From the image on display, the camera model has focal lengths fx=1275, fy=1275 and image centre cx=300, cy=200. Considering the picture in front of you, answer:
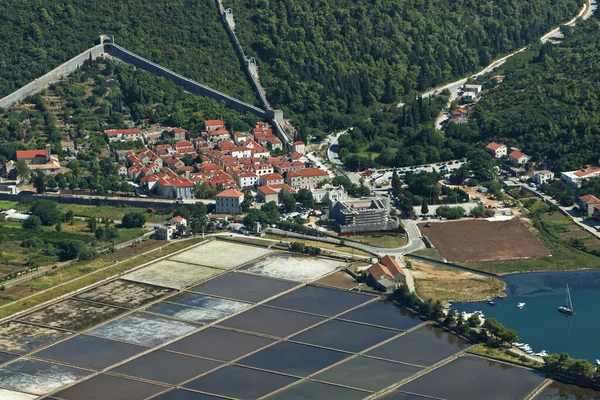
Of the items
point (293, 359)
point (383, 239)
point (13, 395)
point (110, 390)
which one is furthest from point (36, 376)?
point (383, 239)

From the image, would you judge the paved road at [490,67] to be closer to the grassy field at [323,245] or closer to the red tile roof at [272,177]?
the red tile roof at [272,177]

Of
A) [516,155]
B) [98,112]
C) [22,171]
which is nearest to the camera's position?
[22,171]

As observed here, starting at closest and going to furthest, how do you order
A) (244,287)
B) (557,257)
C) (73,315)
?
(73,315) < (244,287) < (557,257)

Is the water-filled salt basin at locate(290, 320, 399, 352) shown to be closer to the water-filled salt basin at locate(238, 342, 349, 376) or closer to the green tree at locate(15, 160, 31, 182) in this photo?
the water-filled salt basin at locate(238, 342, 349, 376)

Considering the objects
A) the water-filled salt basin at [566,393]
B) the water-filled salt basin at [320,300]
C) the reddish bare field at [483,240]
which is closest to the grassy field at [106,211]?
the water-filled salt basin at [320,300]

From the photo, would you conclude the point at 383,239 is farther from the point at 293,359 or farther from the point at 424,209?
the point at 293,359

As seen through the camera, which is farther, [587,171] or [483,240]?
[587,171]

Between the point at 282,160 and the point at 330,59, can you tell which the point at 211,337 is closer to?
the point at 282,160
